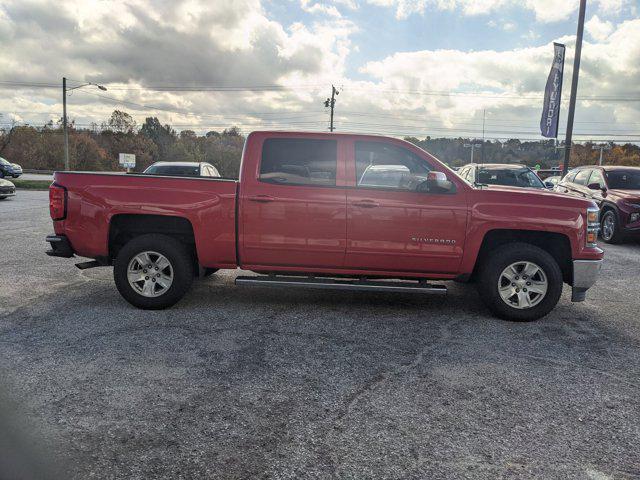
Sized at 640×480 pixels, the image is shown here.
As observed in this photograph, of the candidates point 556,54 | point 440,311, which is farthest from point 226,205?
point 556,54

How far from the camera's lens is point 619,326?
5.20 m

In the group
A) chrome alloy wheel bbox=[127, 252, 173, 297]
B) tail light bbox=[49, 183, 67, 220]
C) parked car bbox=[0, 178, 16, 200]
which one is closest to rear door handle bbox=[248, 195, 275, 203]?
chrome alloy wheel bbox=[127, 252, 173, 297]

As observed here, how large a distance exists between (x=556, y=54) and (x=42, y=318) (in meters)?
19.1

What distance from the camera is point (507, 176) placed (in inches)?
435

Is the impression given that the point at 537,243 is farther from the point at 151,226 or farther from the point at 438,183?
the point at 151,226

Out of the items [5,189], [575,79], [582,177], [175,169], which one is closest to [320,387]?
[175,169]

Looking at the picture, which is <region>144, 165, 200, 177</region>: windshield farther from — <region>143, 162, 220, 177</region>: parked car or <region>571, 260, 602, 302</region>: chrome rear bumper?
<region>571, 260, 602, 302</region>: chrome rear bumper

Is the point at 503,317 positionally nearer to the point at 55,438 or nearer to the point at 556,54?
the point at 55,438

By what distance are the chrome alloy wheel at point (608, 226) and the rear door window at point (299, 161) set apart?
8.90 m

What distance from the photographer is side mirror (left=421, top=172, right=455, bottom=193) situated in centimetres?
496

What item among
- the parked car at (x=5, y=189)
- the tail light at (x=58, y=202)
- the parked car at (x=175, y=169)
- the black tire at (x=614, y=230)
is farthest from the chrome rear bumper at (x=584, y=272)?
the parked car at (x=5, y=189)

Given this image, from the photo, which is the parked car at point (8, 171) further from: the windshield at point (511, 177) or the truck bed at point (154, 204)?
the truck bed at point (154, 204)

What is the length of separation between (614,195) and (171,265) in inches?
412

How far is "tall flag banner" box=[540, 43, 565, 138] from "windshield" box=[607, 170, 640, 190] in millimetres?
6804
